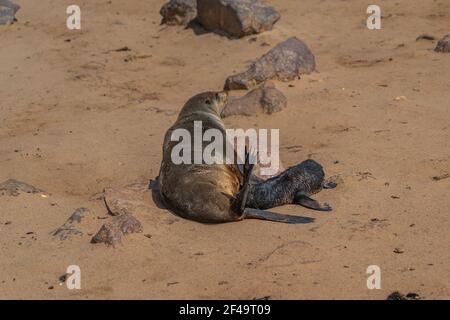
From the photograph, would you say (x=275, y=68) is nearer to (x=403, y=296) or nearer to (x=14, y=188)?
(x=14, y=188)

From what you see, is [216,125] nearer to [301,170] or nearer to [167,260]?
[301,170]

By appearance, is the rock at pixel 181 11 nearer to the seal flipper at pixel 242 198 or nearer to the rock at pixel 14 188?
the rock at pixel 14 188

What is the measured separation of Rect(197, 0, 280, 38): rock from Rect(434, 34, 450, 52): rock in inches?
86.0

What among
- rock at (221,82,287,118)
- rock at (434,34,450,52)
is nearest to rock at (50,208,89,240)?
rock at (221,82,287,118)

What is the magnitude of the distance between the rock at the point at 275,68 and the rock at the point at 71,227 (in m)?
3.46

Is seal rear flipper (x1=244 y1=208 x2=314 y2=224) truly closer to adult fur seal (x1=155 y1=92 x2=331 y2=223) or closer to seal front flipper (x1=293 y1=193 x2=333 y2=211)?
adult fur seal (x1=155 y1=92 x2=331 y2=223)

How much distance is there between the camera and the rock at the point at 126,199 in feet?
21.2

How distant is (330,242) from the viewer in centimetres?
582

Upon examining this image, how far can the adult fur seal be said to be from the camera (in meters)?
6.25

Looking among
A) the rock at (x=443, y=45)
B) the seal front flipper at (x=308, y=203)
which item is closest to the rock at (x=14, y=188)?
the seal front flipper at (x=308, y=203)

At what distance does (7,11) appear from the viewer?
12.5m

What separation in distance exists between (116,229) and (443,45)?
548cm

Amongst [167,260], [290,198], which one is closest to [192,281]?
[167,260]

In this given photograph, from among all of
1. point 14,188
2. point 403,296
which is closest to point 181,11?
point 14,188
